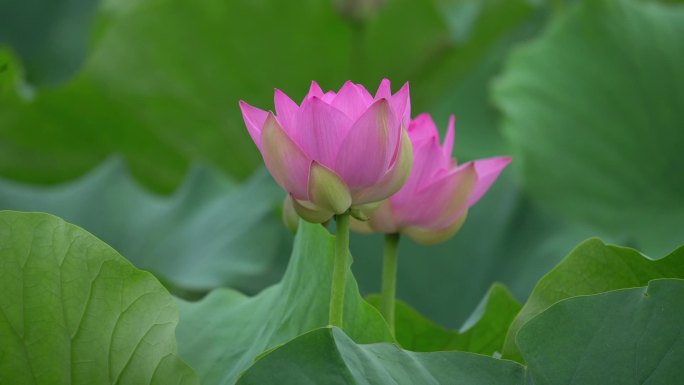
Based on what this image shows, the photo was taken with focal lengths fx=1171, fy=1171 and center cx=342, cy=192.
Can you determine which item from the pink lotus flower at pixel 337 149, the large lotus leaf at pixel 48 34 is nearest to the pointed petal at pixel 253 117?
the pink lotus flower at pixel 337 149

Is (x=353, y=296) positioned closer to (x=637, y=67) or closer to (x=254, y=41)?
(x=637, y=67)

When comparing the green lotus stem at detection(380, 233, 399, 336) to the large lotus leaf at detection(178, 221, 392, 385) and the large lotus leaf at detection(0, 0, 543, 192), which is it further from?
the large lotus leaf at detection(0, 0, 543, 192)

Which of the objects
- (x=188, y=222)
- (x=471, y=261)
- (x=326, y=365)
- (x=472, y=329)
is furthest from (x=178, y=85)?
(x=326, y=365)

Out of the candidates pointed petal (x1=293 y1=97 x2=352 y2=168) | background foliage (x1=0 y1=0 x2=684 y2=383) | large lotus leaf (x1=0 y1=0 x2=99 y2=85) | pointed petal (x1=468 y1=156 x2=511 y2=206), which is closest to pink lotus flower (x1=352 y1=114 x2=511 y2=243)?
pointed petal (x1=468 y1=156 x2=511 y2=206)

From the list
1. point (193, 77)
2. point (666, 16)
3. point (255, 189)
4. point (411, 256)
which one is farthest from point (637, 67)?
point (193, 77)

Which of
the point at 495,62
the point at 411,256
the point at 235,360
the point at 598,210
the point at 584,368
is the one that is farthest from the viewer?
the point at 495,62

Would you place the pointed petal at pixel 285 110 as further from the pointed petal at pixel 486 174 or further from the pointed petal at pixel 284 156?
the pointed petal at pixel 486 174

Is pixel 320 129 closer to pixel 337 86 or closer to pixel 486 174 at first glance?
pixel 486 174
